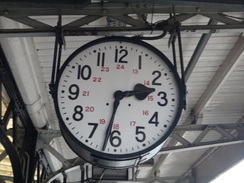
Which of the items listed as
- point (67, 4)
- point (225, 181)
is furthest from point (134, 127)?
point (225, 181)

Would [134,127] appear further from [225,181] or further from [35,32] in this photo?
[225,181]

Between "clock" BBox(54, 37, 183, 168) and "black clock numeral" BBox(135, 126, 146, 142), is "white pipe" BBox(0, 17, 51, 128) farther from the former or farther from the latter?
"black clock numeral" BBox(135, 126, 146, 142)

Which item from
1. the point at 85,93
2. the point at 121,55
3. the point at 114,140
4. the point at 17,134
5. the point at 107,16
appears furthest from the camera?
the point at 17,134

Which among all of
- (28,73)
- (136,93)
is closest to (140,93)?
(136,93)

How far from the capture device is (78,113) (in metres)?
1.75

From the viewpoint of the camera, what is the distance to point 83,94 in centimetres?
180

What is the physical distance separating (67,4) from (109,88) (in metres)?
0.46

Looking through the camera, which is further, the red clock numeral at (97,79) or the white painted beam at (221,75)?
the white painted beam at (221,75)

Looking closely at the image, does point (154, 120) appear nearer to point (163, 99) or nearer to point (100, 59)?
point (163, 99)

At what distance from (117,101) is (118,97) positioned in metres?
0.02

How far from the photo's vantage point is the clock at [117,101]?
1688 mm

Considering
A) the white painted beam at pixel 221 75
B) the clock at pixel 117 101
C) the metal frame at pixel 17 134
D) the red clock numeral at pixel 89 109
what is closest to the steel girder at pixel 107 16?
the clock at pixel 117 101

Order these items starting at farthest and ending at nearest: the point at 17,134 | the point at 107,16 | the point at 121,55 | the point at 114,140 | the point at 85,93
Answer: the point at 17,134 < the point at 107,16 < the point at 121,55 < the point at 85,93 < the point at 114,140

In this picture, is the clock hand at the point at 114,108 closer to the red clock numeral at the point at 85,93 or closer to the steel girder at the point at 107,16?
the red clock numeral at the point at 85,93
